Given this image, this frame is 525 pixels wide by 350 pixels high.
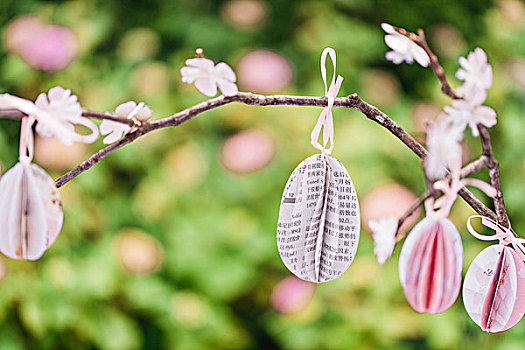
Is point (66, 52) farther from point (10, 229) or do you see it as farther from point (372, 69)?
point (10, 229)

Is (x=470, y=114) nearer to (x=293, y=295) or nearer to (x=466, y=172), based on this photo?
(x=466, y=172)

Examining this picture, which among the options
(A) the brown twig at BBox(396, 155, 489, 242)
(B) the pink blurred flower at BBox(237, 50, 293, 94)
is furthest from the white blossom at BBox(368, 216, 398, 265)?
(B) the pink blurred flower at BBox(237, 50, 293, 94)

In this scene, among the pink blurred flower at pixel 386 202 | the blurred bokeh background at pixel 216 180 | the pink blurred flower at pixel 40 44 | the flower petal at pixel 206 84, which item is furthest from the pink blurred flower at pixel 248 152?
the flower petal at pixel 206 84

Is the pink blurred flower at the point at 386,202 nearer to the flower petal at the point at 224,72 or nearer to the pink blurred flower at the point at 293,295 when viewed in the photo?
the pink blurred flower at the point at 293,295

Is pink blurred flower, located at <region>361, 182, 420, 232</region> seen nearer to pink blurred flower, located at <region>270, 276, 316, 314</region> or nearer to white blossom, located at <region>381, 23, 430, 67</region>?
pink blurred flower, located at <region>270, 276, 316, 314</region>

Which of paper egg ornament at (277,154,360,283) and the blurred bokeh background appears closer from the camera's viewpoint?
paper egg ornament at (277,154,360,283)

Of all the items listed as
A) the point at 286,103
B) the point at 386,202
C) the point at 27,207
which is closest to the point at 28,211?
the point at 27,207

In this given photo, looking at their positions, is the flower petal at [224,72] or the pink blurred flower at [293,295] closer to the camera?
the flower petal at [224,72]

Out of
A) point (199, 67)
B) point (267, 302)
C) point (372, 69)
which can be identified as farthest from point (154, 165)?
point (199, 67)
